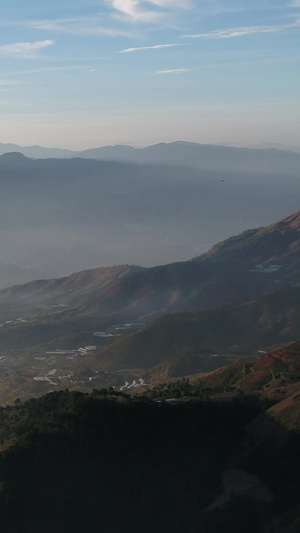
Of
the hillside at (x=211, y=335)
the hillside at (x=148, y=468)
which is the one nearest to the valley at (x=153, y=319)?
the hillside at (x=211, y=335)

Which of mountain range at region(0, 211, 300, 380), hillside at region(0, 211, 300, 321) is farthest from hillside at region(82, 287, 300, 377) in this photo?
hillside at region(0, 211, 300, 321)

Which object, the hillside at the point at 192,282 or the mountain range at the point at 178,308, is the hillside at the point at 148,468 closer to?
the mountain range at the point at 178,308

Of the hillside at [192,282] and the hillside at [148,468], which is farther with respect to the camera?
the hillside at [192,282]

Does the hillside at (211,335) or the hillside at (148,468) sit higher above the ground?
the hillside at (148,468)

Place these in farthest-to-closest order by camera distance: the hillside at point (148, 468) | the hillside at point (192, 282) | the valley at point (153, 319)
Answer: the hillside at point (192, 282), the valley at point (153, 319), the hillside at point (148, 468)

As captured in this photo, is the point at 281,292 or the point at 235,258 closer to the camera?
the point at 281,292

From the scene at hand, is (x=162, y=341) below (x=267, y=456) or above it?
below

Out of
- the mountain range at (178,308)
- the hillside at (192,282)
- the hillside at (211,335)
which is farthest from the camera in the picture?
the hillside at (192,282)

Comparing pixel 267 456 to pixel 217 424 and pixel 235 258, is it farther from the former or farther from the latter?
pixel 235 258

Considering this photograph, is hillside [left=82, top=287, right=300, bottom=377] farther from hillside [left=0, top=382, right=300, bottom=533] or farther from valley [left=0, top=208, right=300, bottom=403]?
hillside [left=0, top=382, right=300, bottom=533]

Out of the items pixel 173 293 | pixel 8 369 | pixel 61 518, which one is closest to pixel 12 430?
pixel 61 518

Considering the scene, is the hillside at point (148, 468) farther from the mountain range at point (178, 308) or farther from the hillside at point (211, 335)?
the hillside at point (211, 335)
